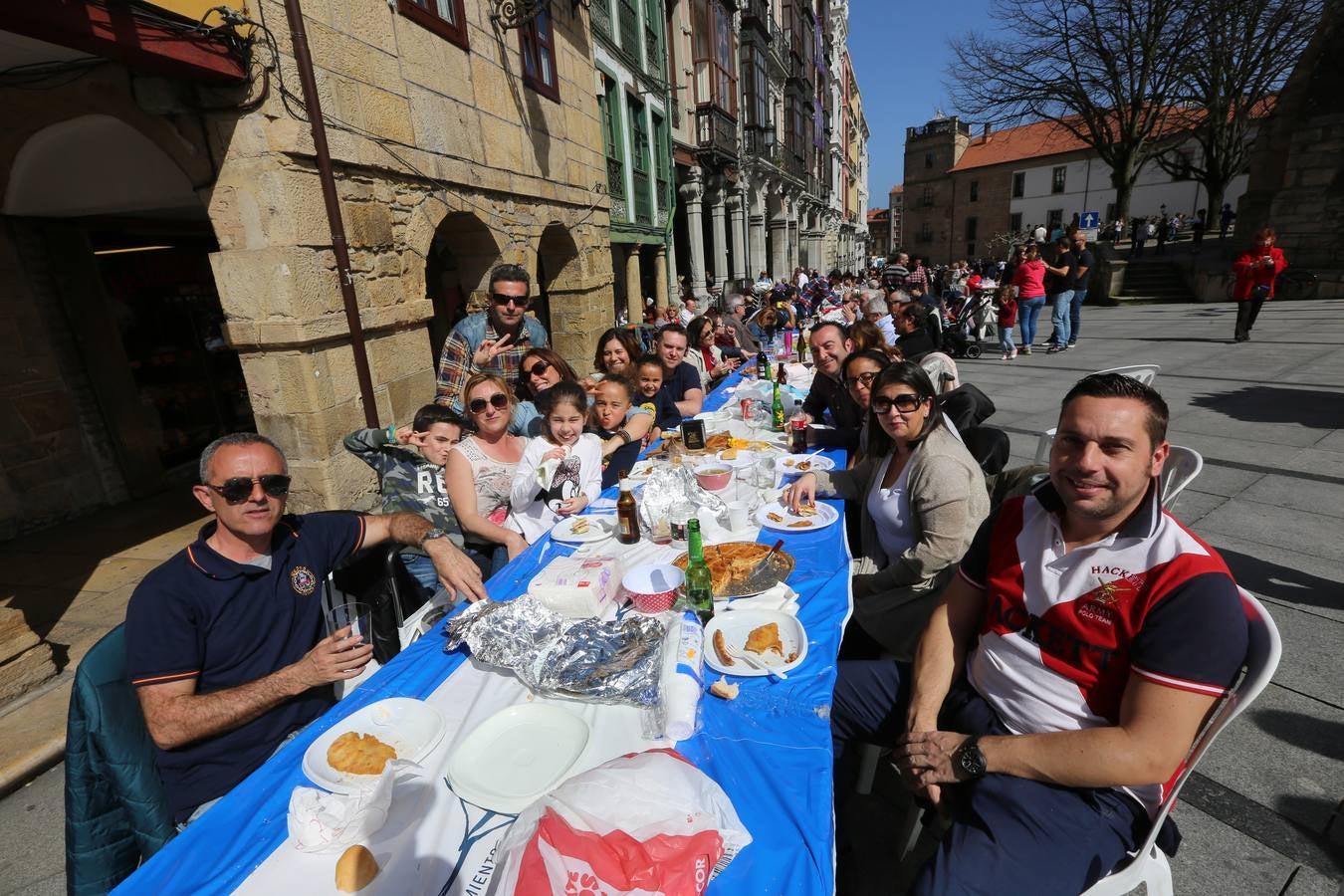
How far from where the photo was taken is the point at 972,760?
1.59 metres

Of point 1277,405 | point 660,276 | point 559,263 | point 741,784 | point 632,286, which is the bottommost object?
point 1277,405

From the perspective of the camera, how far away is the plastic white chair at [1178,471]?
227 centimetres

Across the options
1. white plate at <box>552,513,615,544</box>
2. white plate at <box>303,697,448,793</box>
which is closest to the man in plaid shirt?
white plate at <box>552,513,615,544</box>

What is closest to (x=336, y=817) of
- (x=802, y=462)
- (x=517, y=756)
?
(x=517, y=756)

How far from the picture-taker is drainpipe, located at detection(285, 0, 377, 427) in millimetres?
4250

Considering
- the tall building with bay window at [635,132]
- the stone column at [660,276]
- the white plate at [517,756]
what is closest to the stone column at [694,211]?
the stone column at [660,276]

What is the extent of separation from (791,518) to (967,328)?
1239 cm

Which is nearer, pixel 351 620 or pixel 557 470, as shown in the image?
pixel 351 620

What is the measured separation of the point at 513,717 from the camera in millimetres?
1578

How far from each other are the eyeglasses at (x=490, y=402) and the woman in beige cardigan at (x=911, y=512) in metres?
1.65

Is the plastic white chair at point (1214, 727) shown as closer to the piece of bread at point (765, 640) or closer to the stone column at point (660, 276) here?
the piece of bread at point (765, 640)

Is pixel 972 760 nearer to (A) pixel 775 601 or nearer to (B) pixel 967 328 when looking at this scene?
(A) pixel 775 601

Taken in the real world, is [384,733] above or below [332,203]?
below

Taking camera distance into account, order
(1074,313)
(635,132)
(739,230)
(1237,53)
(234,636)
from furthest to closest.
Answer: (739,230)
(1237,53)
(635,132)
(1074,313)
(234,636)
